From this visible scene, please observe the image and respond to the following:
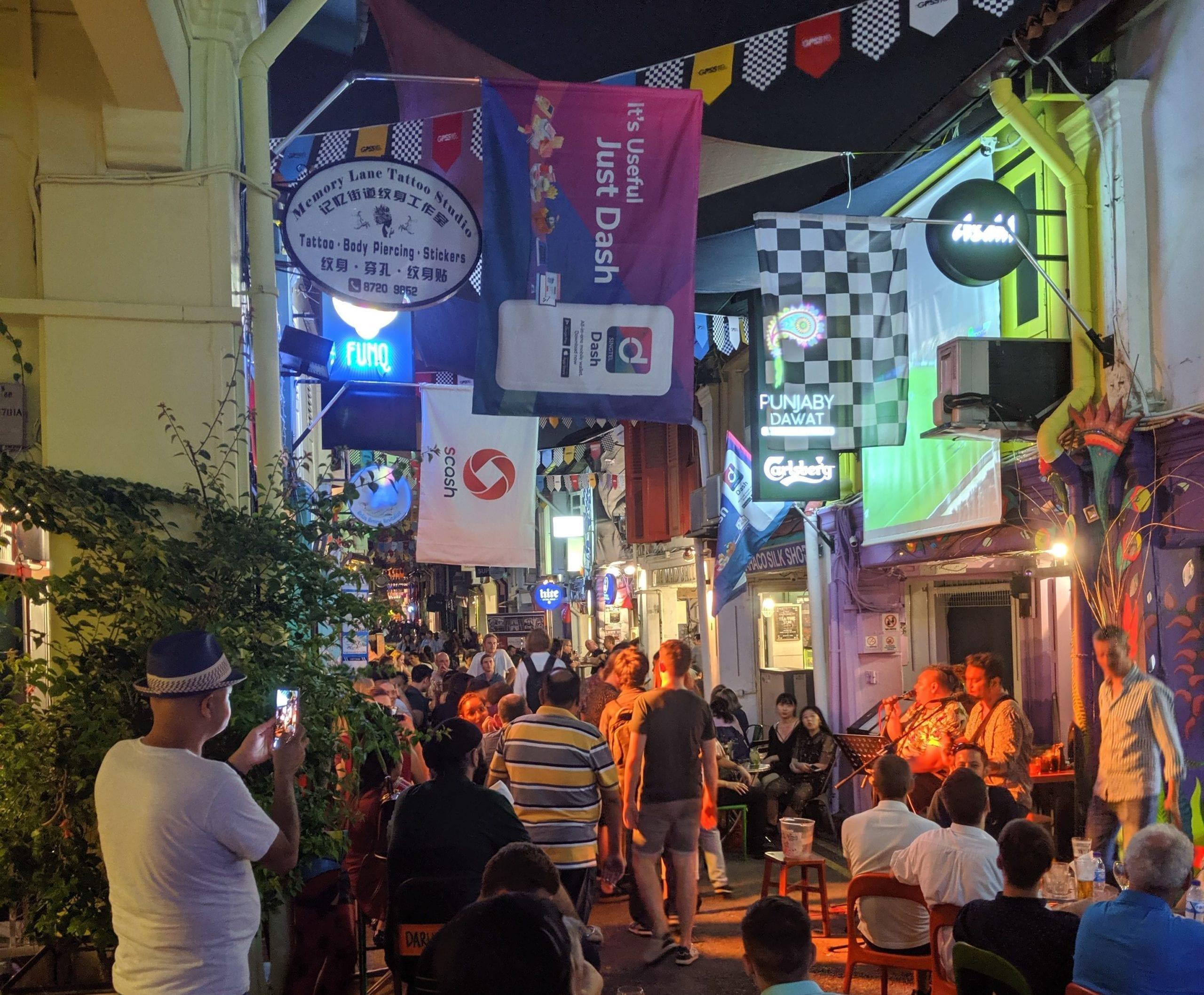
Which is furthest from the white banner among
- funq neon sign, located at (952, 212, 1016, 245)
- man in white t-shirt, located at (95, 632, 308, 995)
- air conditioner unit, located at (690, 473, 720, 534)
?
man in white t-shirt, located at (95, 632, 308, 995)

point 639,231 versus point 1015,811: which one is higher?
point 639,231

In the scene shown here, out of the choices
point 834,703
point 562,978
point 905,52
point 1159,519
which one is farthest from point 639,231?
point 834,703

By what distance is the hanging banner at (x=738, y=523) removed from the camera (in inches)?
525

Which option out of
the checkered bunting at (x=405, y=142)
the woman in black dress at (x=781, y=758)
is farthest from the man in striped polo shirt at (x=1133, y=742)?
the checkered bunting at (x=405, y=142)

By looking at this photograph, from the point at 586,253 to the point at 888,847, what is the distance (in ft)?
12.9

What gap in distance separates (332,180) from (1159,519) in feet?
19.9

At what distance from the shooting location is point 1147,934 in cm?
369

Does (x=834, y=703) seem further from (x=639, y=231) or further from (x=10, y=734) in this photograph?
(x=10, y=734)

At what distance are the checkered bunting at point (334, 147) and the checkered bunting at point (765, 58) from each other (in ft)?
10.5

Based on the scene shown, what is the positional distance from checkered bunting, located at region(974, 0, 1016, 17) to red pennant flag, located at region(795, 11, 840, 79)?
0.97 m

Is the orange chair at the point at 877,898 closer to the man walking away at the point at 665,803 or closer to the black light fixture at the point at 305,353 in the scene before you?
the man walking away at the point at 665,803

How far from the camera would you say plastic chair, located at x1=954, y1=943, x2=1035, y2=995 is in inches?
154

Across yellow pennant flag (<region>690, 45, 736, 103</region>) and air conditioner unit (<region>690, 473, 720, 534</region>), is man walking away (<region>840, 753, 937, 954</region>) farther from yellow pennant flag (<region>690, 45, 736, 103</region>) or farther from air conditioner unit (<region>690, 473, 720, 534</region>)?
air conditioner unit (<region>690, 473, 720, 534</region>)

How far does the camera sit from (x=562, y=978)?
8.84 feet
